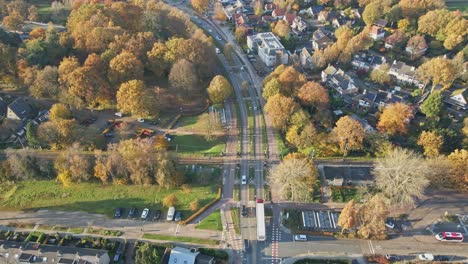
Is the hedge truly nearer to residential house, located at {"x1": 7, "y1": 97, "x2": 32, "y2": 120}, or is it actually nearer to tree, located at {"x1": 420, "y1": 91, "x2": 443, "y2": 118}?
residential house, located at {"x1": 7, "y1": 97, "x2": 32, "y2": 120}

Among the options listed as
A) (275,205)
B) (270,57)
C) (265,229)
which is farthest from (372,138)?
(270,57)

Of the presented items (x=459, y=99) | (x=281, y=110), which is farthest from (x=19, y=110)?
(x=459, y=99)

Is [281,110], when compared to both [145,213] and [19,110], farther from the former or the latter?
[19,110]

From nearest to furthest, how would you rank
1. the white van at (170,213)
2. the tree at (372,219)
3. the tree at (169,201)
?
the tree at (372,219) < the white van at (170,213) < the tree at (169,201)

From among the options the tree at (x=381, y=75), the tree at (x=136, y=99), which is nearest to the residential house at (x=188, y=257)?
the tree at (x=136, y=99)

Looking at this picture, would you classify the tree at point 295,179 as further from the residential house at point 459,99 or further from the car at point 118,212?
the residential house at point 459,99

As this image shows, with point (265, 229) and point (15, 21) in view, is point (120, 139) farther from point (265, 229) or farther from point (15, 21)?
point (15, 21)
